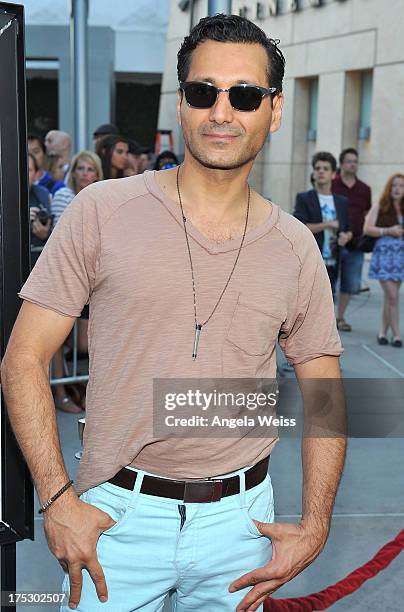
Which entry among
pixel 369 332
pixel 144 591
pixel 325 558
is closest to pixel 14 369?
pixel 144 591

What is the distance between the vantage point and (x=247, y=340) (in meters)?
2.10

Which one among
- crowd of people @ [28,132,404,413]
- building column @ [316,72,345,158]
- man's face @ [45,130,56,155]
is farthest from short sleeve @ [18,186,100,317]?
building column @ [316,72,345,158]

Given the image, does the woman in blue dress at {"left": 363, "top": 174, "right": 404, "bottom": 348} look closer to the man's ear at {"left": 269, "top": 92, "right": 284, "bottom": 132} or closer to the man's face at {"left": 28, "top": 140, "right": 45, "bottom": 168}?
the man's face at {"left": 28, "top": 140, "right": 45, "bottom": 168}

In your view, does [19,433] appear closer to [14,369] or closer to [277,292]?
[14,369]

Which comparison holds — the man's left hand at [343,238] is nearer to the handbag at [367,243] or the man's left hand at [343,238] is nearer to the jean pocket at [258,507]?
the handbag at [367,243]

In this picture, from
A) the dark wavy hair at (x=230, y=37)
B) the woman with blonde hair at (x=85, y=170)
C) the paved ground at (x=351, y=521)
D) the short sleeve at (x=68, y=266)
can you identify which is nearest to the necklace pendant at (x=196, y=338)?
the short sleeve at (x=68, y=266)

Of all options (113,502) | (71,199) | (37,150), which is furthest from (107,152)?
(113,502)

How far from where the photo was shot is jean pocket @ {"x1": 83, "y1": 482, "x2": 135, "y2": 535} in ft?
6.71

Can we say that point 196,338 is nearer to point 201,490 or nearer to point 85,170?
point 201,490

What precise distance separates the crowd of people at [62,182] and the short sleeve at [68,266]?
13.9 ft

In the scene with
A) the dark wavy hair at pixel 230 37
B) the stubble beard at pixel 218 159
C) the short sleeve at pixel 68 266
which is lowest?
the short sleeve at pixel 68 266

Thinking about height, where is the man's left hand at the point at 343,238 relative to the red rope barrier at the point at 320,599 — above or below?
above

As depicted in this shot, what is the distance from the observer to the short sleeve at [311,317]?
7.27 feet

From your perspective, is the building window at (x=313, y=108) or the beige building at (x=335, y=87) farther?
the building window at (x=313, y=108)
